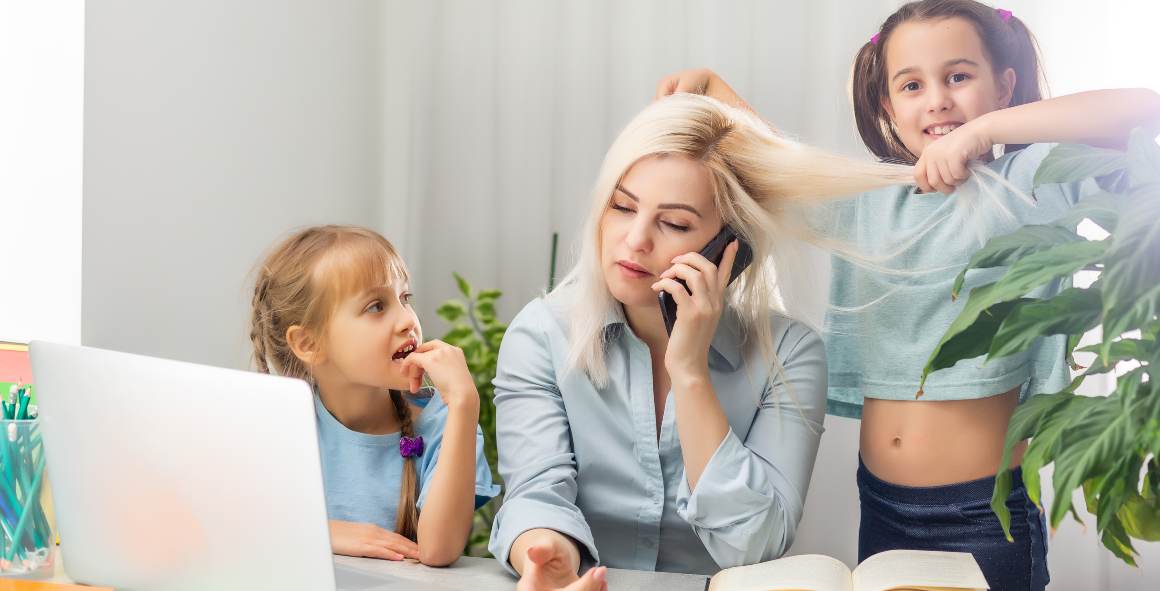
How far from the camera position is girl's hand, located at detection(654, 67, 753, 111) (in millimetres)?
1482

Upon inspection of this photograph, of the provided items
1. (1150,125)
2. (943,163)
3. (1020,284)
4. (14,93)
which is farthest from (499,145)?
(1020,284)

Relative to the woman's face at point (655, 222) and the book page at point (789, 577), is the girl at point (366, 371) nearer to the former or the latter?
the woman's face at point (655, 222)

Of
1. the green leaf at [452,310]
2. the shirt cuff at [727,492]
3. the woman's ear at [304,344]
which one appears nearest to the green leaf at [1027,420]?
the shirt cuff at [727,492]

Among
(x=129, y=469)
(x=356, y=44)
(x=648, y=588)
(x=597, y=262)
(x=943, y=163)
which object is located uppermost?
(x=356, y=44)

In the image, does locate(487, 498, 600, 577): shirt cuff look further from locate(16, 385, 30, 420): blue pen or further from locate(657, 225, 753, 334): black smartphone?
locate(16, 385, 30, 420): blue pen

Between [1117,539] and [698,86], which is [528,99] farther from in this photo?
[1117,539]

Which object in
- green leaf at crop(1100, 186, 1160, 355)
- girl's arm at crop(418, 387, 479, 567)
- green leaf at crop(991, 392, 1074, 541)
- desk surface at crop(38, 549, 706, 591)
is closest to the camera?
green leaf at crop(1100, 186, 1160, 355)

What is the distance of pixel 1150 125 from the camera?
3.64ft

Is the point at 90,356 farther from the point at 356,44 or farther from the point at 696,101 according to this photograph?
the point at 356,44

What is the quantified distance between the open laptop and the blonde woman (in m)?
0.36

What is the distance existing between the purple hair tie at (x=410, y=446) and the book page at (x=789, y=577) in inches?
18.3

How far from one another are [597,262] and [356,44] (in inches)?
54.2

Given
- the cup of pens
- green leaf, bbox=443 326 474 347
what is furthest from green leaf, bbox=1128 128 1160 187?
green leaf, bbox=443 326 474 347

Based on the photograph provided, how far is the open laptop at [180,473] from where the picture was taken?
29.0 inches
